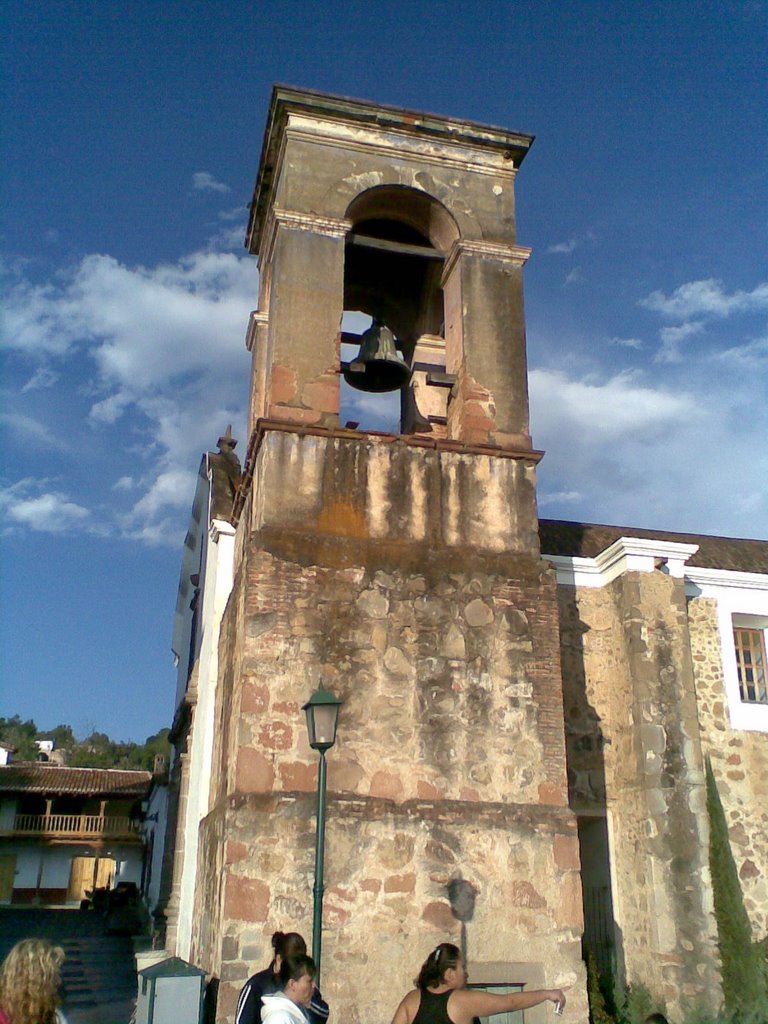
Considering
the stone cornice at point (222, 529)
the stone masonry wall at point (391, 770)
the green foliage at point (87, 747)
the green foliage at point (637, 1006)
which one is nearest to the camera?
the stone masonry wall at point (391, 770)

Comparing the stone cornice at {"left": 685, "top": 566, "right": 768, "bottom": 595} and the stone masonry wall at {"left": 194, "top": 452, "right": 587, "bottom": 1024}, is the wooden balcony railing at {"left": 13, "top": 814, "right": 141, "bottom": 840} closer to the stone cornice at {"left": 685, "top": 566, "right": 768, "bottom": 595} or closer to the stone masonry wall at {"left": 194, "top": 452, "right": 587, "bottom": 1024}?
the stone cornice at {"left": 685, "top": 566, "right": 768, "bottom": 595}

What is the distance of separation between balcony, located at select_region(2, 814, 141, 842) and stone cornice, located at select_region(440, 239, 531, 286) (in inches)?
1180

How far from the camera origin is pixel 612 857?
11.1 metres

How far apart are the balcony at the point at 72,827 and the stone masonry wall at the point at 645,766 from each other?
28.1m

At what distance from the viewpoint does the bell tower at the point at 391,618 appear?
27.5 ft

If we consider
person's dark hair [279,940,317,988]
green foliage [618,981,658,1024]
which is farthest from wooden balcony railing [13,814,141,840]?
person's dark hair [279,940,317,988]

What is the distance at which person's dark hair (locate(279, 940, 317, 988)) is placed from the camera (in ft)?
15.7

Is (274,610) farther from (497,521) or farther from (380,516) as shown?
(497,521)

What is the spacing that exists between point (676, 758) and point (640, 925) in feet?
6.03

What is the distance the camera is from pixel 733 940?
10.3 metres

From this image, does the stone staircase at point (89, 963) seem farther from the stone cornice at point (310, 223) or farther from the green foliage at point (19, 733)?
the green foliage at point (19, 733)

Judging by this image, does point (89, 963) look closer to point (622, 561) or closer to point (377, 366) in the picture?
point (622, 561)

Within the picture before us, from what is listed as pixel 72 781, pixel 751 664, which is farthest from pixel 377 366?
pixel 72 781

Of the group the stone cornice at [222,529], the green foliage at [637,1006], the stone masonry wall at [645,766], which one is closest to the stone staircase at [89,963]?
the stone cornice at [222,529]
